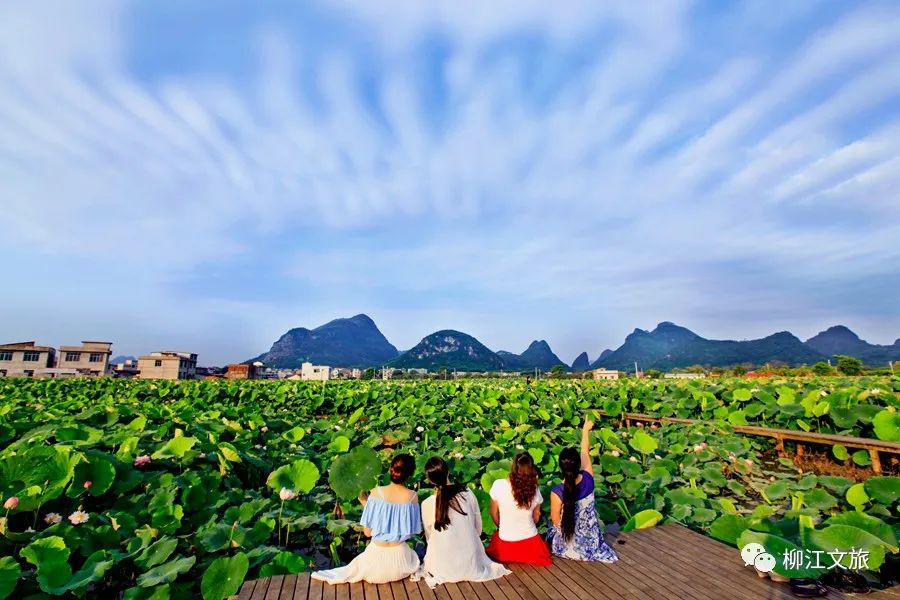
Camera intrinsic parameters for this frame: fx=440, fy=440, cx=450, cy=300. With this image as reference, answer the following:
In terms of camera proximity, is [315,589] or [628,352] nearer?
[315,589]

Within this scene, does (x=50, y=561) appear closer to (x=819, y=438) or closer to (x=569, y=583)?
(x=569, y=583)

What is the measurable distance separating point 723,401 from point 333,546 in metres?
10.8

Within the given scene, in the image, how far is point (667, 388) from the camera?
13102 millimetres

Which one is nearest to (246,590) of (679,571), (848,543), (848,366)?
(679,571)

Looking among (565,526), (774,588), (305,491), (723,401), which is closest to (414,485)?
(305,491)

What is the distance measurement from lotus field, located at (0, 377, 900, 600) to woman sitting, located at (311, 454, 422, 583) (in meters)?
0.45

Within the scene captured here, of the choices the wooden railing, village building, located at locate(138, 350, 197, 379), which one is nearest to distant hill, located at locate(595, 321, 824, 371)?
village building, located at locate(138, 350, 197, 379)

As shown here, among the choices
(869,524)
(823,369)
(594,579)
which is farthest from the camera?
(823,369)

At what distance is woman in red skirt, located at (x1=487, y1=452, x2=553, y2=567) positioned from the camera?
3139 millimetres

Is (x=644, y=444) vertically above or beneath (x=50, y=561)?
beneath

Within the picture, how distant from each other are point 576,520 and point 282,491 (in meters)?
2.39

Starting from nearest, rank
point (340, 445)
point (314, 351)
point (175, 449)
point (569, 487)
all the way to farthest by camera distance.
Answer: point (569, 487), point (175, 449), point (340, 445), point (314, 351)

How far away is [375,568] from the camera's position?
2791 millimetres

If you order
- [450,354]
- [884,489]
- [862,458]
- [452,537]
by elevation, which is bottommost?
[862,458]
